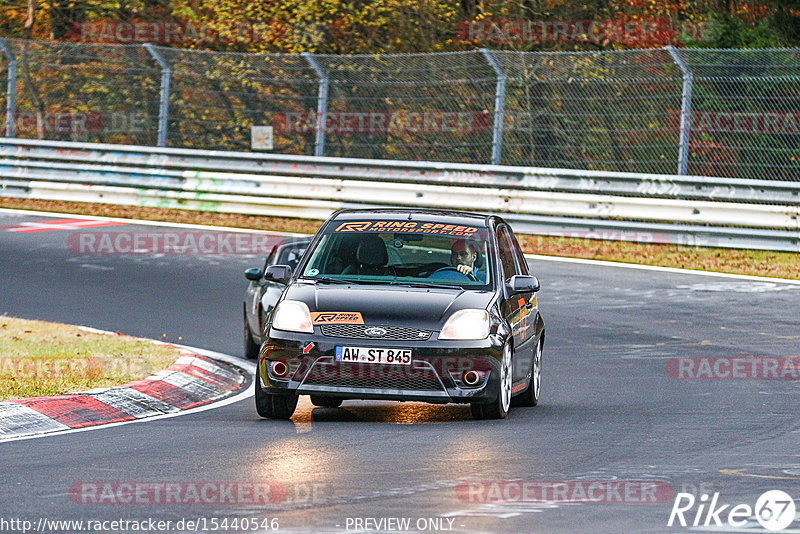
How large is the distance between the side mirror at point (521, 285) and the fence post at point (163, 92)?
16424 mm

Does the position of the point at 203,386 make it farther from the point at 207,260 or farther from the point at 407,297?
the point at 207,260

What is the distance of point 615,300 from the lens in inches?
659

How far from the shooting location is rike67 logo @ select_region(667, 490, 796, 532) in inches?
251

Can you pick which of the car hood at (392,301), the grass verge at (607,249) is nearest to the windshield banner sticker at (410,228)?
the car hood at (392,301)

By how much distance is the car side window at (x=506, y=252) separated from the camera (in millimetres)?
10773

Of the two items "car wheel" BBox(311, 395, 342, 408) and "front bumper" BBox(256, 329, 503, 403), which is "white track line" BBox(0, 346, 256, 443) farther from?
"front bumper" BBox(256, 329, 503, 403)

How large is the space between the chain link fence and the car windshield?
35.4 ft

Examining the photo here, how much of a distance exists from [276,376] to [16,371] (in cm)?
266

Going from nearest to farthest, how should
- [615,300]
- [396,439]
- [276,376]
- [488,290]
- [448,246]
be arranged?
[396,439], [276,376], [488,290], [448,246], [615,300]

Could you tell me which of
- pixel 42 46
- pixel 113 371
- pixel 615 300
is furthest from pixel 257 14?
pixel 113 371

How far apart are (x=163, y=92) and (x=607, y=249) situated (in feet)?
30.1

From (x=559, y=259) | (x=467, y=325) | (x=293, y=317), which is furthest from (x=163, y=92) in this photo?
(x=467, y=325)

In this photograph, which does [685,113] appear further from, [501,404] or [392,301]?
[392,301]

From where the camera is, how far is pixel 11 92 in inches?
1082
